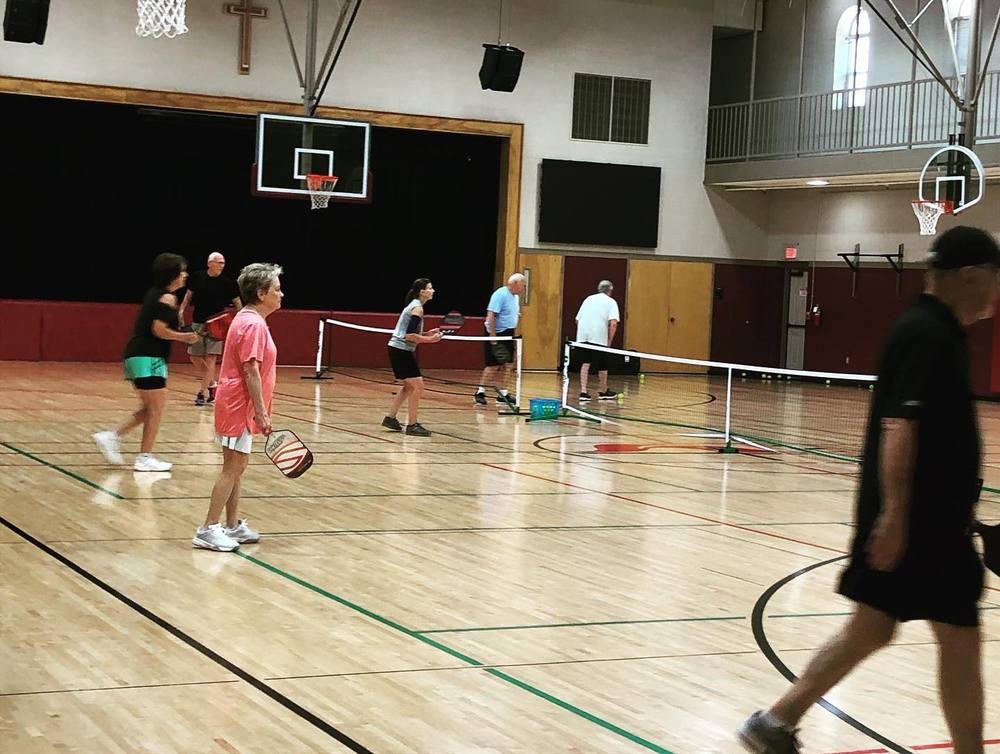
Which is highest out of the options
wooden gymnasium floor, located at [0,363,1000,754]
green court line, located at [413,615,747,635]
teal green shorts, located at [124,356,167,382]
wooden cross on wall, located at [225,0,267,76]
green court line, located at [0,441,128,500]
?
wooden cross on wall, located at [225,0,267,76]

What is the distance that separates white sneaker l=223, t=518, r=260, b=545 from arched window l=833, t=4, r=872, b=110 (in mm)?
21706

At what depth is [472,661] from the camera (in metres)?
6.18

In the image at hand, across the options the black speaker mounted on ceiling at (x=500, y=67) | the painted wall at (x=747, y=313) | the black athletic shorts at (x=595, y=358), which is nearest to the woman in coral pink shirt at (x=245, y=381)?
the black athletic shorts at (x=595, y=358)

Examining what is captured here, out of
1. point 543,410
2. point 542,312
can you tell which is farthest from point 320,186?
point 542,312

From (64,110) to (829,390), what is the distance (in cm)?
1631

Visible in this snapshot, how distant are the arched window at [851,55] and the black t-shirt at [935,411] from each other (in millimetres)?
24735

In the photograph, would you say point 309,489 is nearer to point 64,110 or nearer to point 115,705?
point 115,705

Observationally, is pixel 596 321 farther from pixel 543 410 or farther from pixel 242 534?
pixel 242 534

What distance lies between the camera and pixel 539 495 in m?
11.6

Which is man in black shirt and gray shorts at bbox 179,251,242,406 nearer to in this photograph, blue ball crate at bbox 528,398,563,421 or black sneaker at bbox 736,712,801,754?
blue ball crate at bbox 528,398,563,421

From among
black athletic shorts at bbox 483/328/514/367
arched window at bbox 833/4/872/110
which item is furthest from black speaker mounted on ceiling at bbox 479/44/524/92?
black athletic shorts at bbox 483/328/514/367

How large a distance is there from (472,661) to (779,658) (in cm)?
148

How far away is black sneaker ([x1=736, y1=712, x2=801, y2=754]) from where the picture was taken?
4523mm

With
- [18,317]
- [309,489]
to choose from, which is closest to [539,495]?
[309,489]
